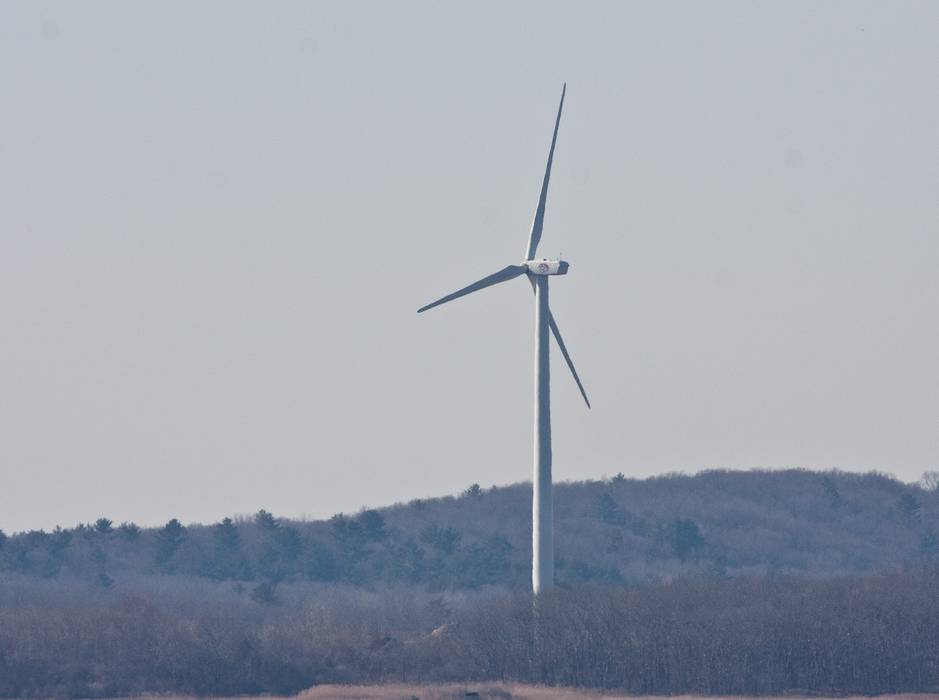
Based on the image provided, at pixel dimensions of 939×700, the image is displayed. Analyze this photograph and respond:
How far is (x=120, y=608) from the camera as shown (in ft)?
279

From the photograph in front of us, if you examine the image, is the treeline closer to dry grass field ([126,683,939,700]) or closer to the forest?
the forest

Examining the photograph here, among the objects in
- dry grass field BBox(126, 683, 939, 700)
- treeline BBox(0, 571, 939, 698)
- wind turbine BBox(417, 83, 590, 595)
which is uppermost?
wind turbine BBox(417, 83, 590, 595)

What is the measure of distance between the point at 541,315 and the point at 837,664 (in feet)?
63.1

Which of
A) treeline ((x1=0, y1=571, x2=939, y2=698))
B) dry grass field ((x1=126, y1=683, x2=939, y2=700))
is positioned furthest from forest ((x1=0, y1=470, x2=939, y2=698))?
dry grass field ((x1=126, y1=683, x2=939, y2=700))

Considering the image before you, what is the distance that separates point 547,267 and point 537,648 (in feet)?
53.6

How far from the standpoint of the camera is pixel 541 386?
251 feet

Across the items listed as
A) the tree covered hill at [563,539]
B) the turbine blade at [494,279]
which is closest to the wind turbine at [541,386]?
the turbine blade at [494,279]

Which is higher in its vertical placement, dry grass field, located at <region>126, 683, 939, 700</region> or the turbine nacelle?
the turbine nacelle

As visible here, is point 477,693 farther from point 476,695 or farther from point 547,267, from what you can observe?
point 547,267

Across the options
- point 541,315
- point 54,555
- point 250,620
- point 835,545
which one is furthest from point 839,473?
point 541,315

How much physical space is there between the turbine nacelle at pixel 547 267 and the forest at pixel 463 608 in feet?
47.4

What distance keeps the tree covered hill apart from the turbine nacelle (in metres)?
44.0

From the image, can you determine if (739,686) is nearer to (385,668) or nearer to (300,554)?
(385,668)

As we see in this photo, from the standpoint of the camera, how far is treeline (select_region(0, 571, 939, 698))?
7694 centimetres
